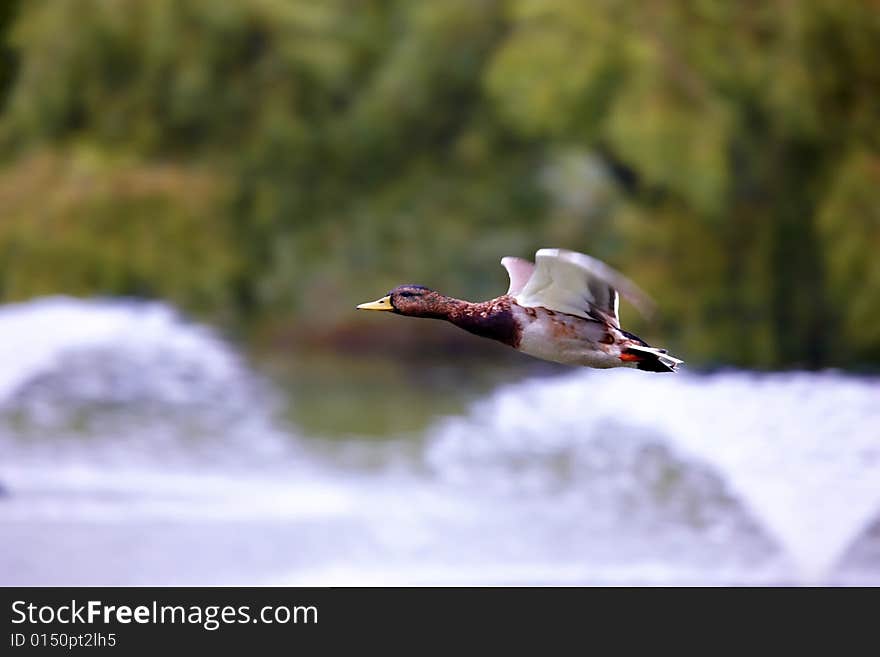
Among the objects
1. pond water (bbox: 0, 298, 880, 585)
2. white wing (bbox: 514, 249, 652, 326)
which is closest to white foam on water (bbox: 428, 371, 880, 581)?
pond water (bbox: 0, 298, 880, 585)

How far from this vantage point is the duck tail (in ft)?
16.9

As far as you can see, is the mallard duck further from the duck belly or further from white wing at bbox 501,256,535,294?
white wing at bbox 501,256,535,294

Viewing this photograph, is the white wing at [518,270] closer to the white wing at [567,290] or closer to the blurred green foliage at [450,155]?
the white wing at [567,290]

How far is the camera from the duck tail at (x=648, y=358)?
16.9ft

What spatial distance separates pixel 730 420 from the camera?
13633 millimetres

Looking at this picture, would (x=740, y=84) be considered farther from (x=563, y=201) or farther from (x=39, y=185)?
(x=39, y=185)

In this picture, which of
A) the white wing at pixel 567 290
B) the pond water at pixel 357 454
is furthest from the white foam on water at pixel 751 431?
the white wing at pixel 567 290

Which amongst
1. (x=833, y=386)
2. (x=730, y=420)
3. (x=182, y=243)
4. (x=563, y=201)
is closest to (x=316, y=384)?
(x=182, y=243)

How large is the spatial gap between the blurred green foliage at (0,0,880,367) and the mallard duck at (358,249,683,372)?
741 cm

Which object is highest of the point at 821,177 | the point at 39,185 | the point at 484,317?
the point at 39,185

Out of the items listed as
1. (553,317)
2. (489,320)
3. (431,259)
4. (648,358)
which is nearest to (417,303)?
(489,320)

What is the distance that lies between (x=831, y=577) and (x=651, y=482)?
184 cm

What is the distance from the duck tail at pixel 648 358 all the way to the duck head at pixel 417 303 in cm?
65

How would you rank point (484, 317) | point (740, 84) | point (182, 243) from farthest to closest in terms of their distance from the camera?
point (182, 243), point (740, 84), point (484, 317)
